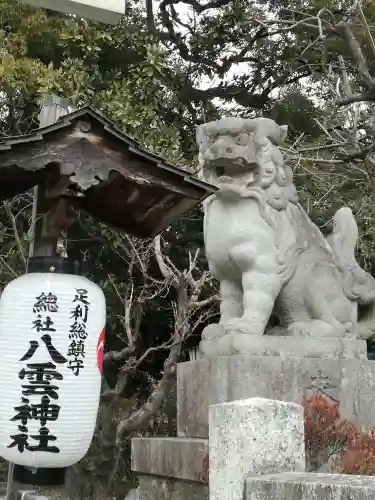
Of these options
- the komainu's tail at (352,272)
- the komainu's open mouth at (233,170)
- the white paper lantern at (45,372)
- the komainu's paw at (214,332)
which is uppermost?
the komainu's open mouth at (233,170)

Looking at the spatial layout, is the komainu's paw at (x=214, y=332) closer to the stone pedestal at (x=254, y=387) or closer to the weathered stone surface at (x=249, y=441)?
the stone pedestal at (x=254, y=387)

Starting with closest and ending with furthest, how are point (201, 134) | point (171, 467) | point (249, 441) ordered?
point (249, 441)
point (171, 467)
point (201, 134)

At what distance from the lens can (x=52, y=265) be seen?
3.81 m

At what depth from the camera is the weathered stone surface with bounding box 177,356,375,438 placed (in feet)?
14.2

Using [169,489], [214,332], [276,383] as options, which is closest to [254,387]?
[276,383]

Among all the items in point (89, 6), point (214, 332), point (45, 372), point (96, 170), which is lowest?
point (45, 372)

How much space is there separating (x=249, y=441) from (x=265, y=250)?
7.56 feet

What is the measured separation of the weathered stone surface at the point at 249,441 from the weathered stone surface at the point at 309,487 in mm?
82

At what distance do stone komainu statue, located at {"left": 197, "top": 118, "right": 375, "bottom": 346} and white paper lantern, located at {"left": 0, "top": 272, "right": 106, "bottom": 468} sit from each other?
124 centimetres

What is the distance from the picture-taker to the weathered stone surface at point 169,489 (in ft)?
13.8

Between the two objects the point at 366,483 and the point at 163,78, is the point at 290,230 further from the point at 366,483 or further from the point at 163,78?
the point at 163,78

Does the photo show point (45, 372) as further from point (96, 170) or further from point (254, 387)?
point (254, 387)

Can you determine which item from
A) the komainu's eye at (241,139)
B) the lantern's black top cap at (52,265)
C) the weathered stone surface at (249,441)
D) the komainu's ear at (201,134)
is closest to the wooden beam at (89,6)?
the komainu's ear at (201,134)

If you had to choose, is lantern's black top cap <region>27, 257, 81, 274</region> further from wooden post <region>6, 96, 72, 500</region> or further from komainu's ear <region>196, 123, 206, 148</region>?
komainu's ear <region>196, 123, 206, 148</region>
